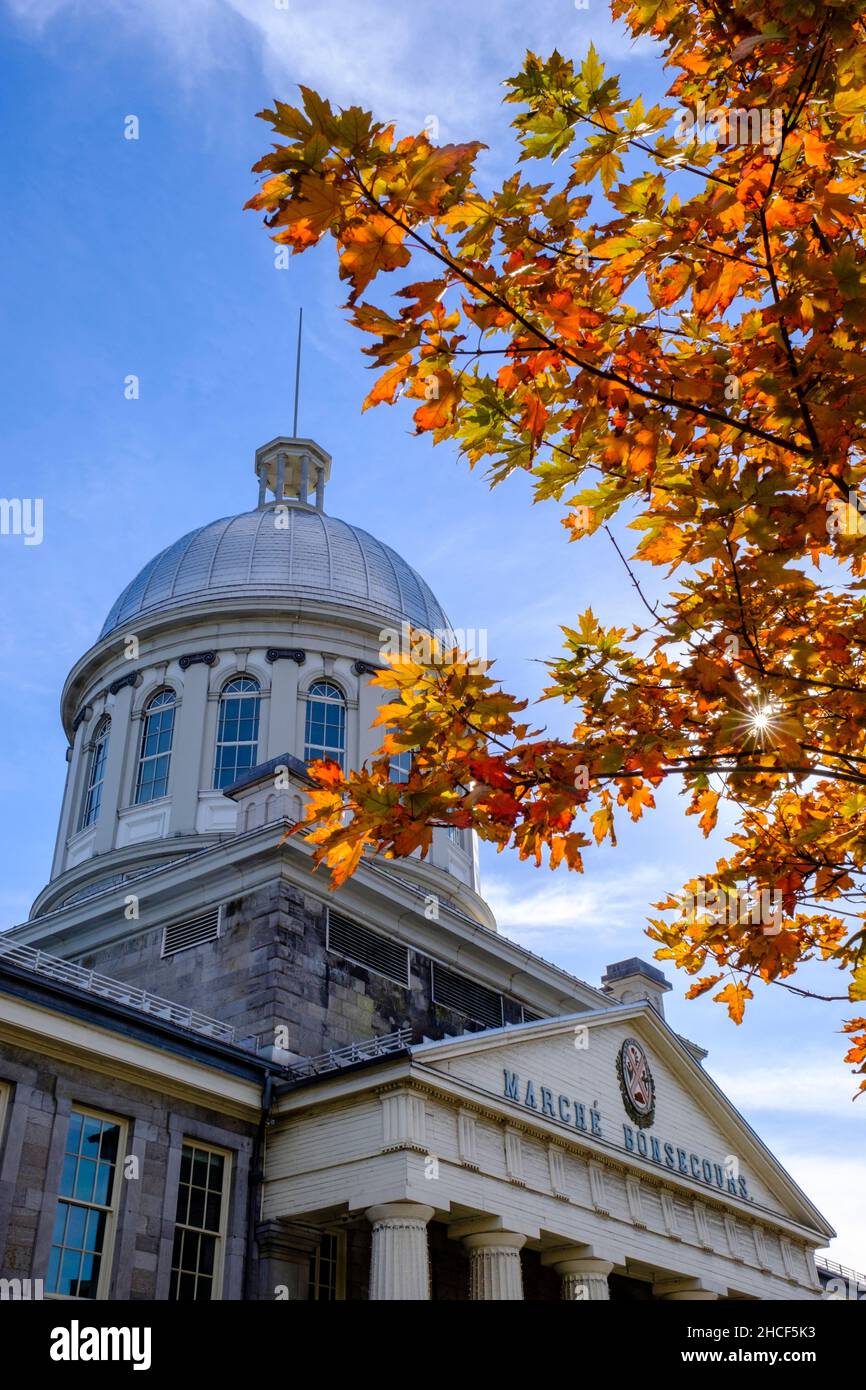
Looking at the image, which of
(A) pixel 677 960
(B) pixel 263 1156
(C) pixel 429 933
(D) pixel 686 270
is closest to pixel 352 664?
(C) pixel 429 933

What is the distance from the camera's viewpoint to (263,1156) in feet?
65.3

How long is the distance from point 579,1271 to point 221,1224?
6.28m

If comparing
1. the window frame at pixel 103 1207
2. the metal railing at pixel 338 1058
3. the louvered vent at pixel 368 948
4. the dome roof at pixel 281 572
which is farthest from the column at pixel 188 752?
the window frame at pixel 103 1207

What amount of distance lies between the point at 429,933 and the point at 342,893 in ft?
7.88

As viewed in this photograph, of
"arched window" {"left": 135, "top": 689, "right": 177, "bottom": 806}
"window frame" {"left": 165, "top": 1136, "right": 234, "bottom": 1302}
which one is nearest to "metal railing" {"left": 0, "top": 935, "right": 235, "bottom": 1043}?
"window frame" {"left": 165, "top": 1136, "right": 234, "bottom": 1302}

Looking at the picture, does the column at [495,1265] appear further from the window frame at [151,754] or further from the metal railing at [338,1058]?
the window frame at [151,754]

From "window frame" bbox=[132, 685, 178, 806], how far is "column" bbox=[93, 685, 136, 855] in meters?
0.40

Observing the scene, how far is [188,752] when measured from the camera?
1300 inches

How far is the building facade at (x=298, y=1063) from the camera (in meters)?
17.7

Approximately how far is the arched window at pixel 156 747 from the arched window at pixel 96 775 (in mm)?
1425

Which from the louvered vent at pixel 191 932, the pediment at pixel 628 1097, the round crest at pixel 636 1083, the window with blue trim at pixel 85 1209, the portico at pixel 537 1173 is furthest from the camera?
the round crest at pixel 636 1083

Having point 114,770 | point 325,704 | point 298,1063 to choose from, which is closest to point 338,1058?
point 298,1063

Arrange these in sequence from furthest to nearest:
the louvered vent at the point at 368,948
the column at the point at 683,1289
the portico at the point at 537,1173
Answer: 1. the louvered vent at the point at 368,948
2. the column at the point at 683,1289
3. the portico at the point at 537,1173

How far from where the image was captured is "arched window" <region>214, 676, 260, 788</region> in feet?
108
